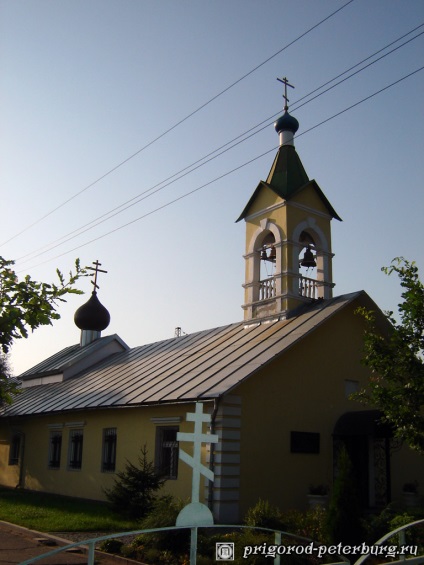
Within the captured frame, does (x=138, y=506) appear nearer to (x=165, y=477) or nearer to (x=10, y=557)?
(x=165, y=477)

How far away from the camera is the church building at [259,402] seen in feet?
46.7

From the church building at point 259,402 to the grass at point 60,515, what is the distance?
148cm

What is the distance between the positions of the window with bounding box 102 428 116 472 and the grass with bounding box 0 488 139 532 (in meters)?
1.07

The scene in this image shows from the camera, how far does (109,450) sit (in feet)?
59.8

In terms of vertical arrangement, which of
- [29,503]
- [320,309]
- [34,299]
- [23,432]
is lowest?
[29,503]

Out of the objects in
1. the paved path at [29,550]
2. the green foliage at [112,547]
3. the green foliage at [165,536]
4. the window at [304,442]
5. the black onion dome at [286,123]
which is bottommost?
the paved path at [29,550]

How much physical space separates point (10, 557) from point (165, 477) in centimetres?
594

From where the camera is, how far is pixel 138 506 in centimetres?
1389

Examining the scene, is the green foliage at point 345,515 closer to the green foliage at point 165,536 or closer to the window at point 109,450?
the green foliage at point 165,536

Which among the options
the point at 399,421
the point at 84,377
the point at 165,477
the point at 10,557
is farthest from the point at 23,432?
the point at 399,421

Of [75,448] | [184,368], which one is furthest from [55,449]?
[184,368]

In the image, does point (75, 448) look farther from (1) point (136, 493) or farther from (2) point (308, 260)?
(2) point (308, 260)

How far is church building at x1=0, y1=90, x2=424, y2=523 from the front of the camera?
14227 mm

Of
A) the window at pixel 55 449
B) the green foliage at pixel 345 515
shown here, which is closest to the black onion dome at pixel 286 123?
the window at pixel 55 449
